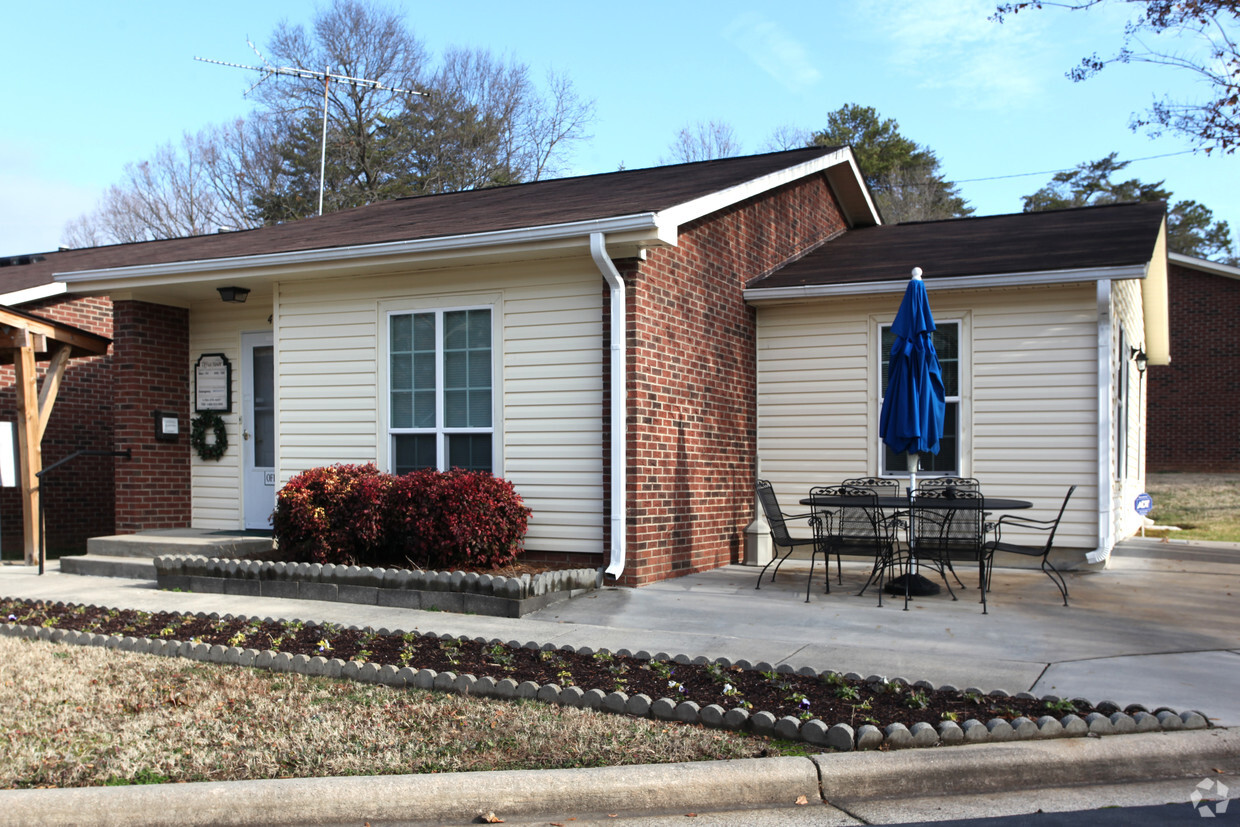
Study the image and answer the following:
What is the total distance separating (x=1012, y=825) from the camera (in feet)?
12.0

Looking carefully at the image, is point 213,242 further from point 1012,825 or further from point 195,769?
point 1012,825

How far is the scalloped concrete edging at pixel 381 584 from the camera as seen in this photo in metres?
7.54

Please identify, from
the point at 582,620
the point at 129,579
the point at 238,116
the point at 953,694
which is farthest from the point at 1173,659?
the point at 238,116

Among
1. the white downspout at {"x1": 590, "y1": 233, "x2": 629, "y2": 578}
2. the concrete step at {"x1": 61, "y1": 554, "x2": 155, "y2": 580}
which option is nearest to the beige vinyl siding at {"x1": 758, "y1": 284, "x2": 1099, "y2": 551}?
the white downspout at {"x1": 590, "y1": 233, "x2": 629, "y2": 578}

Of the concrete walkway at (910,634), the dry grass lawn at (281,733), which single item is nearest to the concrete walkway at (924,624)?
the concrete walkway at (910,634)

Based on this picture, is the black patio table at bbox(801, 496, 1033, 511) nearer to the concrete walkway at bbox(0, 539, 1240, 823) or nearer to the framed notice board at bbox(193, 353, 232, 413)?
the concrete walkway at bbox(0, 539, 1240, 823)

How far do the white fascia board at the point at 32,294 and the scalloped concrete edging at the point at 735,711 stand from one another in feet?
27.4

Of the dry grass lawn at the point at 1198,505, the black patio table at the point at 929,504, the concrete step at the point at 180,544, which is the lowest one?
the dry grass lawn at the point at 1198,505

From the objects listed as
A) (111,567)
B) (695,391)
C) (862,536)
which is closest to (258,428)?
(111,567)

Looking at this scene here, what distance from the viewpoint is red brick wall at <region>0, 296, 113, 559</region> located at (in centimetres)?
1305

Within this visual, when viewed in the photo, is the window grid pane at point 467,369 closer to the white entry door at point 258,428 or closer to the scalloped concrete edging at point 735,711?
the white entry door at point 258,428

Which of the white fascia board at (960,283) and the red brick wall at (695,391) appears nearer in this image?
the red brick wall at (695,391)

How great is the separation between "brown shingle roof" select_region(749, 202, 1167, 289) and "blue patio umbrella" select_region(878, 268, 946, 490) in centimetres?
196

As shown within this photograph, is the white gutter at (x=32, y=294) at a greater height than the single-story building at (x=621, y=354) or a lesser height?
greater
